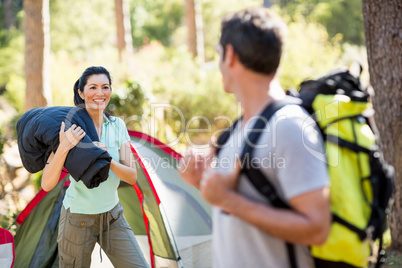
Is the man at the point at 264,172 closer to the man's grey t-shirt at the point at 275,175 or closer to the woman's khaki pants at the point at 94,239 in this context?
the man's grey t-shirt at the point at 275,175

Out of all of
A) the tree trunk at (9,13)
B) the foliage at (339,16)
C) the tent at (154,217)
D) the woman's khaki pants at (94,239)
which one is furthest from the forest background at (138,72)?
the woman's khaki pants at (94,239)

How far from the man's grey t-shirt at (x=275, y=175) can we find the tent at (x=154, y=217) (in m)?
2.03

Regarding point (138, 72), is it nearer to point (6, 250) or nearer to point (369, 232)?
point (6, 250)

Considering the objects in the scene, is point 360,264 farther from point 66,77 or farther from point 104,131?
point 66,77

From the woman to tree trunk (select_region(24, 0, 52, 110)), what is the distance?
16.7ft

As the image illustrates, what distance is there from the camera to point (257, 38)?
4.33ft

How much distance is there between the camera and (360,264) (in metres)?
1.34

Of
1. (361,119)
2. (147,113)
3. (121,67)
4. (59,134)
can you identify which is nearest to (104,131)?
(59,134)

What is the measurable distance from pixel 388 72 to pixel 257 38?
275 cm

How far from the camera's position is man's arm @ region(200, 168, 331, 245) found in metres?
1.23

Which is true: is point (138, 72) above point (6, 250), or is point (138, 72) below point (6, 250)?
above

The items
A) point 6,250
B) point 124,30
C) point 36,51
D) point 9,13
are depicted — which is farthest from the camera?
point 9,13

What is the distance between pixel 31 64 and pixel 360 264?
7155mm

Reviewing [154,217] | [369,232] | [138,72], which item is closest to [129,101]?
[138,72]
